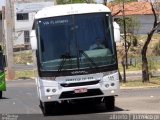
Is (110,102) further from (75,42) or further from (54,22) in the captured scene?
(54,22)

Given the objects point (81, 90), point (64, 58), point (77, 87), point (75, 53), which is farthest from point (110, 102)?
point (64, 58)

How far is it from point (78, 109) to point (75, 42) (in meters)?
3.04

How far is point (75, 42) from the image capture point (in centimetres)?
1733

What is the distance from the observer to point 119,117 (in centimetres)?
1570

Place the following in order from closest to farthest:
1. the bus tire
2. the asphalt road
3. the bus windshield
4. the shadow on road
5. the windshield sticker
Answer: the asphalt road → the bus windshield → the windshield sticker → the bus tire → the shadow on road

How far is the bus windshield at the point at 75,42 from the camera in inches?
675

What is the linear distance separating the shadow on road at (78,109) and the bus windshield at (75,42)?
1.82 m

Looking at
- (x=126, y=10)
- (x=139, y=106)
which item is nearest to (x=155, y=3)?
(x=126, y=10)

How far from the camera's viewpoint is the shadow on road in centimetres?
1819

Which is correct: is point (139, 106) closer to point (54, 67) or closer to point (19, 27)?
point (54, 67)

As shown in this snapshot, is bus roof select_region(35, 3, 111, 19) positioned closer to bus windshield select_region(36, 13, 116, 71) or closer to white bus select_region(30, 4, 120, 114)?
white bus select_region(30, 4, 120, 114)

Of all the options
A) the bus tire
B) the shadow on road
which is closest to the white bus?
the bus tire

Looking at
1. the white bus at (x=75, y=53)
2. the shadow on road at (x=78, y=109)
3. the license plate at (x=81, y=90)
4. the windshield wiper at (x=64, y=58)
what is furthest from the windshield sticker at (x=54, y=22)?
the shadow on road at (x=78, y=109)

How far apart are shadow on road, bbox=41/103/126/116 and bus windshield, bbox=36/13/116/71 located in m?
1.82
